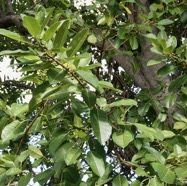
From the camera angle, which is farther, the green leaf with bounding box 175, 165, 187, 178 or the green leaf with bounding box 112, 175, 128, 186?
the green leaf with bounding box 112, 175, 128, 186

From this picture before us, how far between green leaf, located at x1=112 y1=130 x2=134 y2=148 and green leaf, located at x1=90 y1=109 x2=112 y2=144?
9cm

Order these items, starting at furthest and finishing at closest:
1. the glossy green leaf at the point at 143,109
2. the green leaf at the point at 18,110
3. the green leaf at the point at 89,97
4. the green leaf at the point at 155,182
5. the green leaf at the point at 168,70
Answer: the glossy green leaf at the point at 143,109 → the green leaf at the point at 168,70 → the green leaf at the point at 18,110 → the green leaf at the point at 155,182 → the green leaf at the point at 89,97

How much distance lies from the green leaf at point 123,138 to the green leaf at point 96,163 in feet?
0.22

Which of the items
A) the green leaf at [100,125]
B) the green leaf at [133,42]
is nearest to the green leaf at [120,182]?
the green leaf at [100,125]

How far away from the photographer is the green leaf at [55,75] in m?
0.86

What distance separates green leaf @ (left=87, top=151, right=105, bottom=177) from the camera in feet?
3.28

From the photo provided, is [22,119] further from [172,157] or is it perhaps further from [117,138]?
[172,157]

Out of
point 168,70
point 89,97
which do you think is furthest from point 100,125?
point 168,70

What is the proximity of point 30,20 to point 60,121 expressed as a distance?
0.46m

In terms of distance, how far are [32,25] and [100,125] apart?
318mm

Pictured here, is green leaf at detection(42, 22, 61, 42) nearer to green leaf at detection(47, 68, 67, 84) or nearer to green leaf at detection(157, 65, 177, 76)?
green leaf at detection(47, 68, 67, 84)

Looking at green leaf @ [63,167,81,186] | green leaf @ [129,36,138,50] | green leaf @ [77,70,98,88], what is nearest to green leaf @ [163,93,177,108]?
green leaf @ [129,36,138,50]

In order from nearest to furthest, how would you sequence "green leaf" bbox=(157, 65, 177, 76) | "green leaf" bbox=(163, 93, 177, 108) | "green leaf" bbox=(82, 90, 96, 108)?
"green leaf" bbox=(82, 90, 96, 108), "green leaf" bbox=(157, 65, 177, 76), "green leaf" bbox=(163, 93, 177, 108)

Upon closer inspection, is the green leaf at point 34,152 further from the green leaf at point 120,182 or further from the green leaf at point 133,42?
the green leaf at point 133,42
